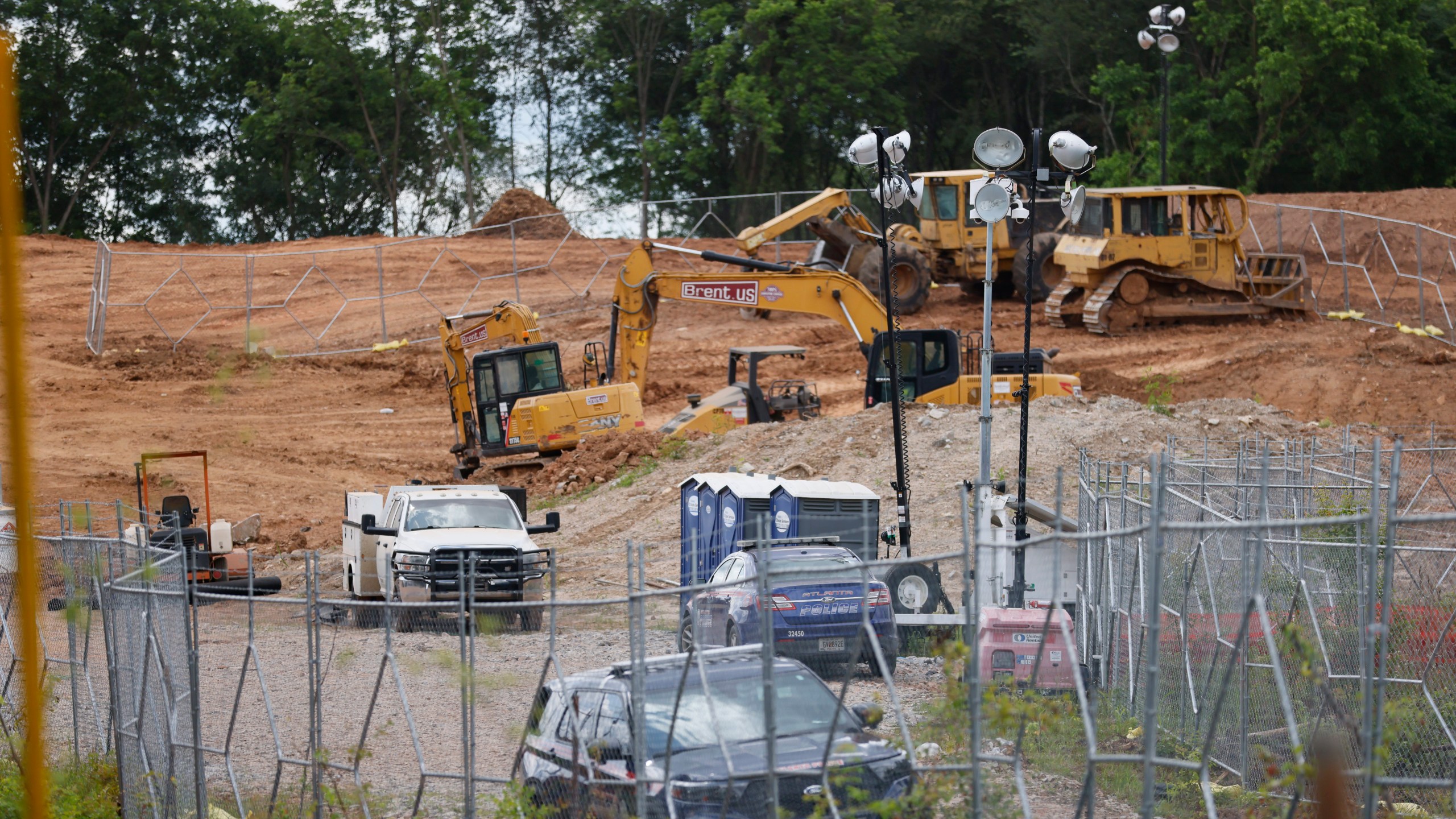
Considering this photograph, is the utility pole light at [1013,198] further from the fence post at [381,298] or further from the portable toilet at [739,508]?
the fence post at [381,298]

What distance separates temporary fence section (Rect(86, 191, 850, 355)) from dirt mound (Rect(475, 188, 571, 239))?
56 millimetres

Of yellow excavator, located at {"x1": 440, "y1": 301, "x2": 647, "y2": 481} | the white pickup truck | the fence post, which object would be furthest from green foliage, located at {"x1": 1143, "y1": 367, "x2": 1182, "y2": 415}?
the fence post

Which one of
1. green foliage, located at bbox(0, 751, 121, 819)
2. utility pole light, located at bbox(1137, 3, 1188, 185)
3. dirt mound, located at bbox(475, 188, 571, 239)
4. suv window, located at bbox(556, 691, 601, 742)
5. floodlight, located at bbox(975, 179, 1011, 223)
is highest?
utility pole light, located at bbox(1137, 3, 1188, 185)

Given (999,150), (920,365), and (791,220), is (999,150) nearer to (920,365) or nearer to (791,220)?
(920,365)

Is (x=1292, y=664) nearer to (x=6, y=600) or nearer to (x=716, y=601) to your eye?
(x=716, y=601)

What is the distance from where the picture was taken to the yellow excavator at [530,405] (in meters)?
25.3

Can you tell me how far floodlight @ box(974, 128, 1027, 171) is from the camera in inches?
567

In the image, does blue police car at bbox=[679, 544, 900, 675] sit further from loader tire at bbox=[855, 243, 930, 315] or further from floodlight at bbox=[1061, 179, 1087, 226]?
loader tire at bbox=[855, 243, 930, 315]

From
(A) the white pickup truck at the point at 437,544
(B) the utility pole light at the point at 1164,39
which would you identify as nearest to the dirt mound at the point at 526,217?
(B) the utility pole light at the point at 1164,39

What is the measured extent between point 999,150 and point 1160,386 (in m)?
14.9

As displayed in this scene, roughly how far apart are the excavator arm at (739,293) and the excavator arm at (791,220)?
533 cm

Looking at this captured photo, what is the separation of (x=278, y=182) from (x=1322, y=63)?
32737mm

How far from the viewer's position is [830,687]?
31.3 ft

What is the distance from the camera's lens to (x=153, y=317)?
38000 millimetres
